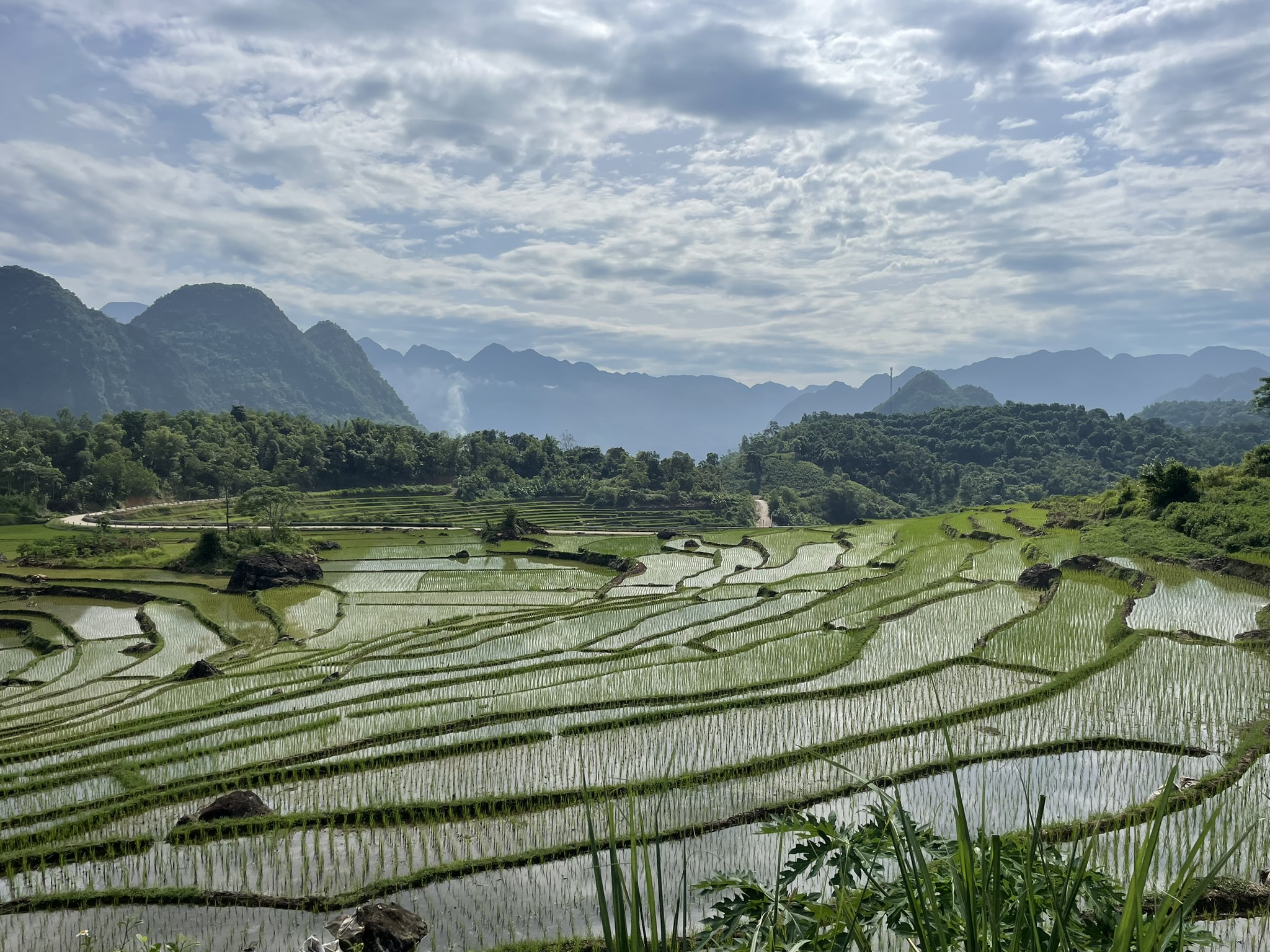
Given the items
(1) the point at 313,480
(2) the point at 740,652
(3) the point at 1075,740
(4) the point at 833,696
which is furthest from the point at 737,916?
(1) the point at 313,480


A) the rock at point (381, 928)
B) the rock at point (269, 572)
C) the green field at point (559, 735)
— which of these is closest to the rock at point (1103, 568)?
the green field at point (559, 735)

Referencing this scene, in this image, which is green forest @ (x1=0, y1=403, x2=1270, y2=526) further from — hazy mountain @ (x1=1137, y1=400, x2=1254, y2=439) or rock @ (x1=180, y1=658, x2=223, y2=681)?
hazy mountain @ (x1=1137, y1=400, x2=1254, y2=439)

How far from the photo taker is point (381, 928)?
6.29 m

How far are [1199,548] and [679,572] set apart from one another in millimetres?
17498

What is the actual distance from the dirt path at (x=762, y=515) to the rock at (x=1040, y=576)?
129ft

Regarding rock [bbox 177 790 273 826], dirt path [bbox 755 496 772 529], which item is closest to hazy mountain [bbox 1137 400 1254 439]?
dirt path [bbox 755 496 772 529]

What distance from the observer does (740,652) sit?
56.0 ft

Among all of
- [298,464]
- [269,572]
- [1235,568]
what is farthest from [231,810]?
[298,464]

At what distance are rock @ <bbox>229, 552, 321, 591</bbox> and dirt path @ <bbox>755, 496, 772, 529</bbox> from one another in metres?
37.7

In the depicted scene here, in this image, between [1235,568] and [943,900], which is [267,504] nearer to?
[1235,568]

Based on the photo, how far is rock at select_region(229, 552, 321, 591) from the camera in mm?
30641

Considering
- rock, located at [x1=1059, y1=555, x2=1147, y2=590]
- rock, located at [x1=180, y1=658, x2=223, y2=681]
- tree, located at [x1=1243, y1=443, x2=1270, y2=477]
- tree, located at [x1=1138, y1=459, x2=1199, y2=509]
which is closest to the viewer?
rock, located at [x1=180, y1=658, x2=223, y2=681]

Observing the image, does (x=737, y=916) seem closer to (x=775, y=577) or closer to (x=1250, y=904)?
(x=1250, y=904)

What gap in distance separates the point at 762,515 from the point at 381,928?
64054 mm
